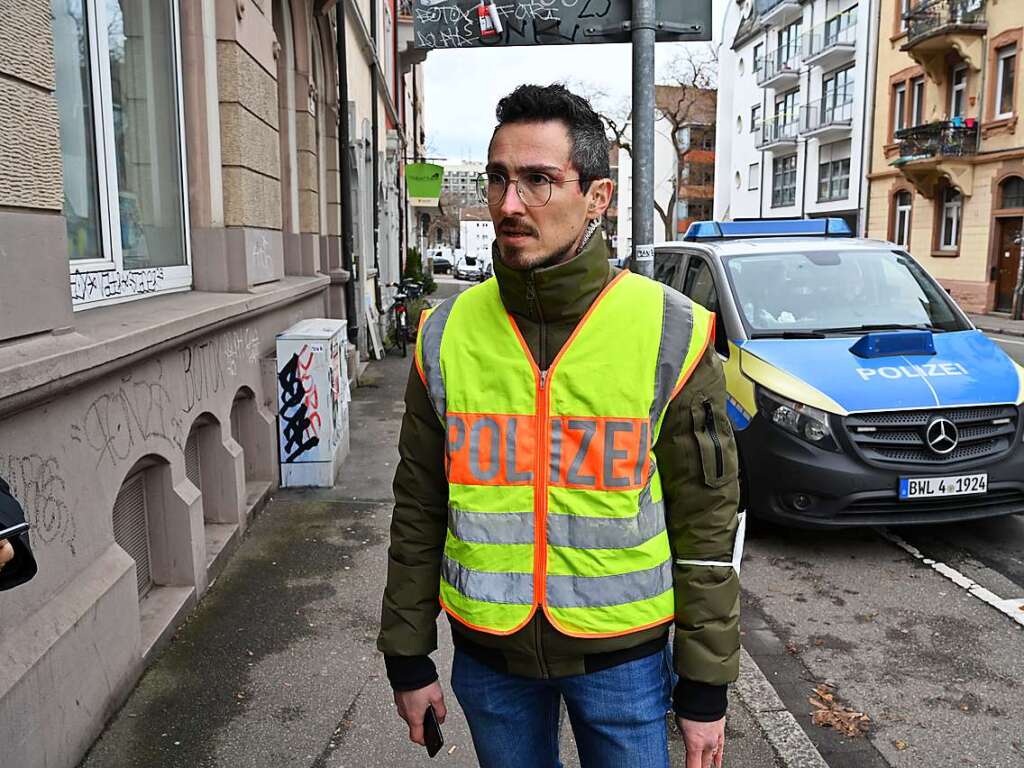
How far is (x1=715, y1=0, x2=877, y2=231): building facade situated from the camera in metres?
35.2

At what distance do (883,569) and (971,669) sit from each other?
133 centimetres

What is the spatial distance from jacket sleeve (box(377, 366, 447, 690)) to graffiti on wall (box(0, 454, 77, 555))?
4.88 feet

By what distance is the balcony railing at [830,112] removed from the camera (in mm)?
35844

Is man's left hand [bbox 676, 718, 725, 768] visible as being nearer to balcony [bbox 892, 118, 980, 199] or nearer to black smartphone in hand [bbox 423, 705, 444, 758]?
black smartphone in hand [bbox 423, 705, 444, 758]

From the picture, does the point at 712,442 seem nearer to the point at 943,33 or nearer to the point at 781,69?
the point at 943,33

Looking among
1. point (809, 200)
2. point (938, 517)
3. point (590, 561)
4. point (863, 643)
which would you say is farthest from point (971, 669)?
point (809, 200)

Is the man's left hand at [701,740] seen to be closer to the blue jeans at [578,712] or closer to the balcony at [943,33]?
the blue jeans at [578,712]

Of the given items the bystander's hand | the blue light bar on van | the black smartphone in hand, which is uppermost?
the blue light bar on van

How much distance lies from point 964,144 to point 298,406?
25.6 meters

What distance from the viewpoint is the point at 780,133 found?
A: 1663 inches

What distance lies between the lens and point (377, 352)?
48.5 ft

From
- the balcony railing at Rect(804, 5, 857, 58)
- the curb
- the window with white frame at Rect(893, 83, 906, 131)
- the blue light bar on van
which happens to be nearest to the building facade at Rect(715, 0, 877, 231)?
the balcony railing at Rect(804, 5, 857, 58)

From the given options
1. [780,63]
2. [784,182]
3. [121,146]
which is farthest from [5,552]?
[780,63]

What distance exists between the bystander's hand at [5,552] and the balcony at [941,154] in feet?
95.6
